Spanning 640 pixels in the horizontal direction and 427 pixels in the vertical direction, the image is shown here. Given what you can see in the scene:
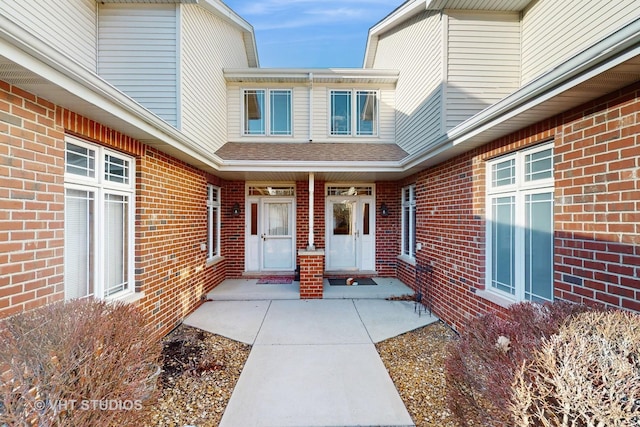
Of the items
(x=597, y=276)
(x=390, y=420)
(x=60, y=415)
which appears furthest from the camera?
(x=390, y=420)

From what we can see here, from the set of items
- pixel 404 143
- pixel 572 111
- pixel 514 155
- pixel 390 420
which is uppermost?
pixel 404 143

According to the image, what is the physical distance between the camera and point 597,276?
233cm

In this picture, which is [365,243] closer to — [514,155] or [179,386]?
[514,155]

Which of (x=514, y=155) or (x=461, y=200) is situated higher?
(x=514, y=155)

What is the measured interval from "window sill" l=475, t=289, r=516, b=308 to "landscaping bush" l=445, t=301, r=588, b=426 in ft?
4.23

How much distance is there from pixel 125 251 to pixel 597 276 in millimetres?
5178

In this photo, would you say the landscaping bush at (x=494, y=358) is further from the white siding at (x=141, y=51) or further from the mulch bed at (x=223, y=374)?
the white siding at (x=141, y=51)

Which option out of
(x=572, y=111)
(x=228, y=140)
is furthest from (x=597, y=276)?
(x=228, y=140)

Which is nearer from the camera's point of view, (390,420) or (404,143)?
(390,420)

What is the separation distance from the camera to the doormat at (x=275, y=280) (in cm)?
687

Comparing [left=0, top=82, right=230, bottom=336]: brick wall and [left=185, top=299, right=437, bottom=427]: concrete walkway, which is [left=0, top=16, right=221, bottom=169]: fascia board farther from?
[left=185, top=299, right=437, bottom=427]: concrete walkway

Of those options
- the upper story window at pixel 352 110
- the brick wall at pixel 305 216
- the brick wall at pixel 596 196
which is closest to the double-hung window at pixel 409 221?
the upper story window at pixel 352 110

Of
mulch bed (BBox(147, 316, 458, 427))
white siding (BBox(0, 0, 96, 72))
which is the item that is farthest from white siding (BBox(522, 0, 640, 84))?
white siding (BBox(0, 0, 96, 72))

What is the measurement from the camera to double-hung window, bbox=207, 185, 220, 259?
21.4ft
